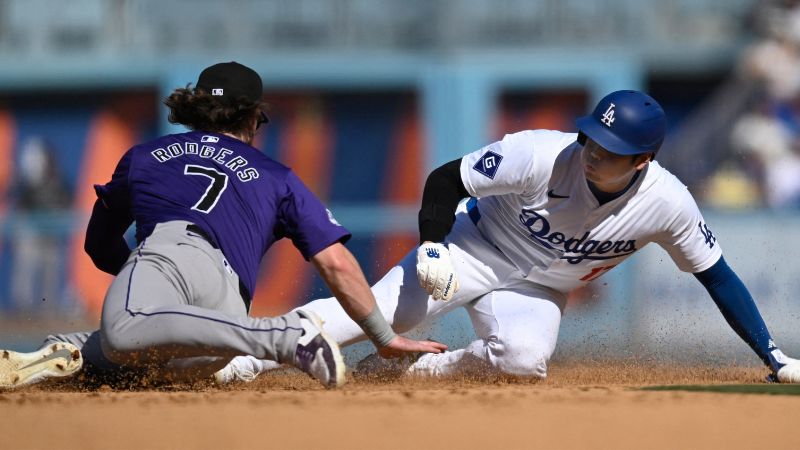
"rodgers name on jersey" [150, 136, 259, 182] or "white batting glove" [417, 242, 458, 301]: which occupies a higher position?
"rodgers name on jersey" [150, 136, 259, 182]

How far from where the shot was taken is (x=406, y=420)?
4.11m

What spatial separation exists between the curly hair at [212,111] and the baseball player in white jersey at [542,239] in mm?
953

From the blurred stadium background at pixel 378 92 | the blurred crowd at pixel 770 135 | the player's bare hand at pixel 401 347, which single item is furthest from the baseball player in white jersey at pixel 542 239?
the blurred crowd at pixel 770 135

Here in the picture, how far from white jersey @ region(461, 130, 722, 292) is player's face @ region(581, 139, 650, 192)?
4.4 inches

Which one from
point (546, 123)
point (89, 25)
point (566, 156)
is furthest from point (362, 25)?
point (566, 156)

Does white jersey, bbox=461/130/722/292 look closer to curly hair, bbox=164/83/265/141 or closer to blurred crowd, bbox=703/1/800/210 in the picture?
curly hair, bbox=164/83/265/141

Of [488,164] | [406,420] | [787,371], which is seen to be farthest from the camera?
[488,164]

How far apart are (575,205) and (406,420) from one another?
1775mm

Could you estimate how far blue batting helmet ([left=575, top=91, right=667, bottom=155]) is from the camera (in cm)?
512

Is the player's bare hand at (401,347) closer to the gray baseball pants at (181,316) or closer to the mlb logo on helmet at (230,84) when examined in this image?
the gray baseball pants at (181,316)

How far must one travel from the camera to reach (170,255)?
4703 mm

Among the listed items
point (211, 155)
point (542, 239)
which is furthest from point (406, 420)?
point (542, 239)

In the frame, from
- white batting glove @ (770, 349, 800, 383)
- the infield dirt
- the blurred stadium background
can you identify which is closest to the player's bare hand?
the infield dirt

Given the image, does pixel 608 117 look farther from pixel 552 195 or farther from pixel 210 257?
pixel 210 257
